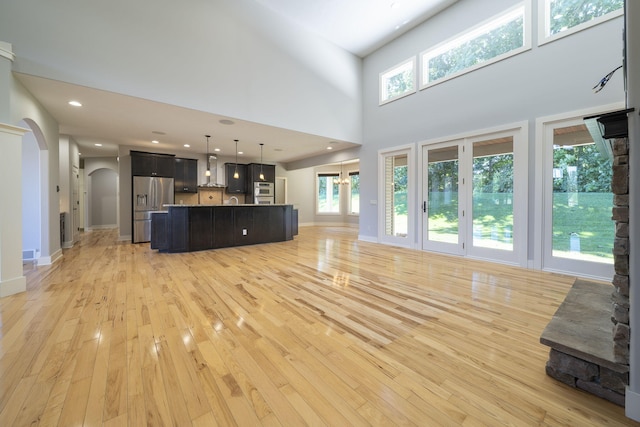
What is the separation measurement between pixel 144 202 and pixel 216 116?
154 inches

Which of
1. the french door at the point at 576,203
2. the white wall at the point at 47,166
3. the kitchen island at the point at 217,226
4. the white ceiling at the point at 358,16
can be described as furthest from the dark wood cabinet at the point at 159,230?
the french door at the point at 576,203

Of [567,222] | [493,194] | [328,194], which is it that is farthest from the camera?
[328,194]

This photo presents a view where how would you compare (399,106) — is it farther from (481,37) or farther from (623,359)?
(623,359)

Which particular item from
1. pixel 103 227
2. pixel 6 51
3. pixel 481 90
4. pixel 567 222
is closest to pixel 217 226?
pixel 6 51

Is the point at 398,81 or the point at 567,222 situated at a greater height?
the point at 398,81

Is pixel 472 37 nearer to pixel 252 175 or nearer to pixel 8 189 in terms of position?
pixel 252 175

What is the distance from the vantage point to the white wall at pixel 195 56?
328 centimetres

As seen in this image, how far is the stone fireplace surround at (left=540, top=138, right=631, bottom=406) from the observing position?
1.25 meters

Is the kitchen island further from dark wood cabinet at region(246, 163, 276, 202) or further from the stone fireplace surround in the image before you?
the stone fireplace surround

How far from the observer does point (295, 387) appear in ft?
4.58

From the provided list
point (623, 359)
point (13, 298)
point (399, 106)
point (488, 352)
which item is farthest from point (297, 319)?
point (399, 106)

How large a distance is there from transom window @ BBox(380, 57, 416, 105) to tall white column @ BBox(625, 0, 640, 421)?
492 cm

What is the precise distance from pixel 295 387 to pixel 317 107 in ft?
18.9

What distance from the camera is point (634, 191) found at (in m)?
1.15
